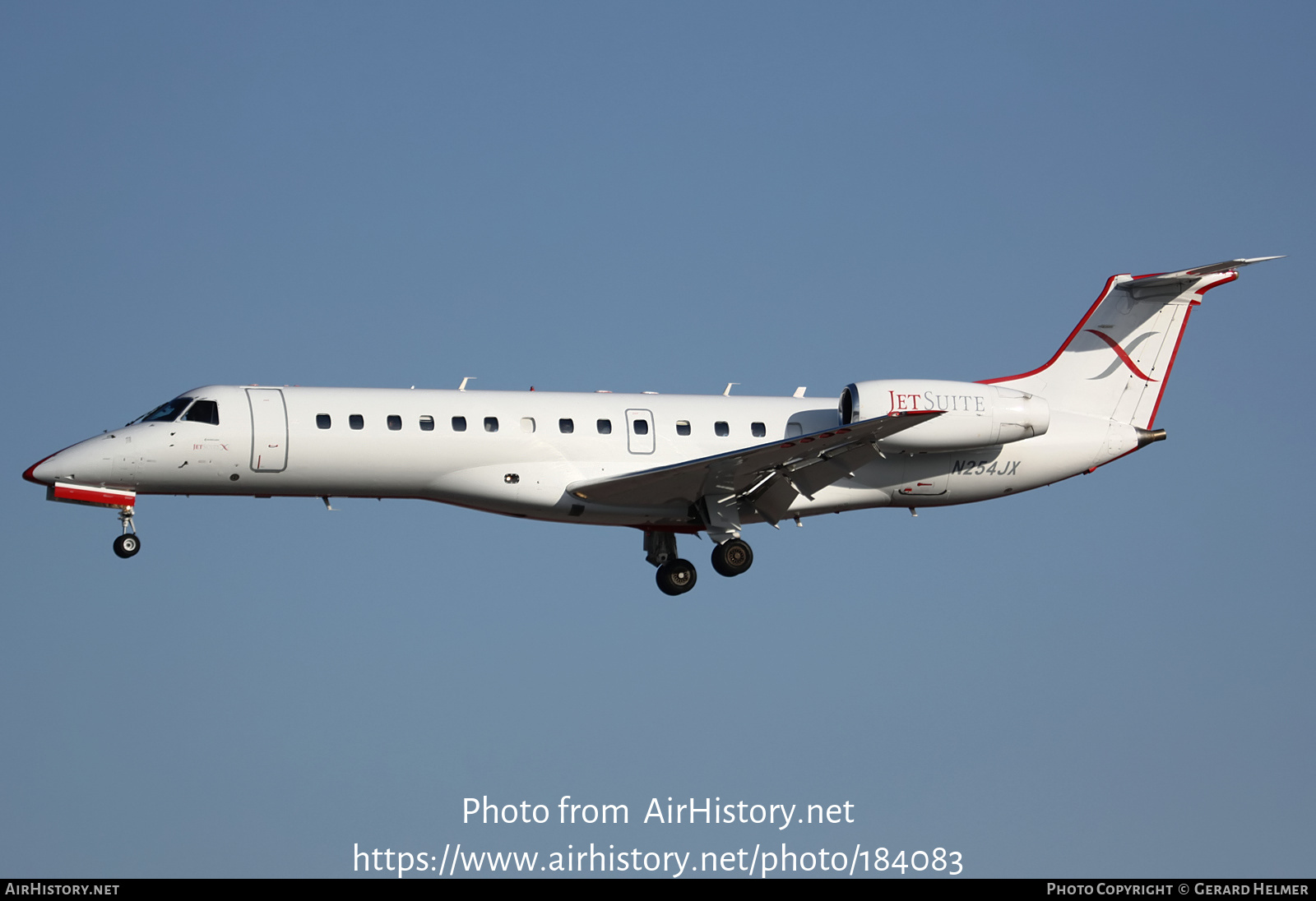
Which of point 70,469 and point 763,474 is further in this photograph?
point 763,474

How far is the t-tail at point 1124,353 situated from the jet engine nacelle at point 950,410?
2826 mm

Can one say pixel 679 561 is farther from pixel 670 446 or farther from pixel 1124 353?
pixel 1124 353

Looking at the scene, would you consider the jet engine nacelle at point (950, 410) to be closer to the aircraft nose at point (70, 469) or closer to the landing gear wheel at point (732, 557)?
the landing gear wheel at point (732, 557)

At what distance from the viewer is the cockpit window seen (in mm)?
25219

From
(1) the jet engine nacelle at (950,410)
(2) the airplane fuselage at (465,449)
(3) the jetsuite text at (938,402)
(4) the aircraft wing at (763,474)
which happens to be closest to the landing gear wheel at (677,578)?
(2) the airplane fuselage at (465,449)

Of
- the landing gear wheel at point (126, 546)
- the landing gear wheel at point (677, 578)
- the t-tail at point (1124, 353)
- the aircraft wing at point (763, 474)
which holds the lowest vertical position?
the landing gear wheel at point (677, 578)

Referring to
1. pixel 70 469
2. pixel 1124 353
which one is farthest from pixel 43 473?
pixel 1124 353

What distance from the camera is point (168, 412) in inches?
998

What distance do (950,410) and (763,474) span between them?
10.9 ft

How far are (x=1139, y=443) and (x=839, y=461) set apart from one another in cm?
667

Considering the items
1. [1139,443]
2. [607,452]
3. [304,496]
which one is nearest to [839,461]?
[607,452]

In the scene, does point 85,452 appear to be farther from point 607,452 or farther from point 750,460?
point 750,460

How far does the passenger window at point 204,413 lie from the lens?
25.0 metres

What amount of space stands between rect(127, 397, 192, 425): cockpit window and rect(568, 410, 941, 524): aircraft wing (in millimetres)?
6387
